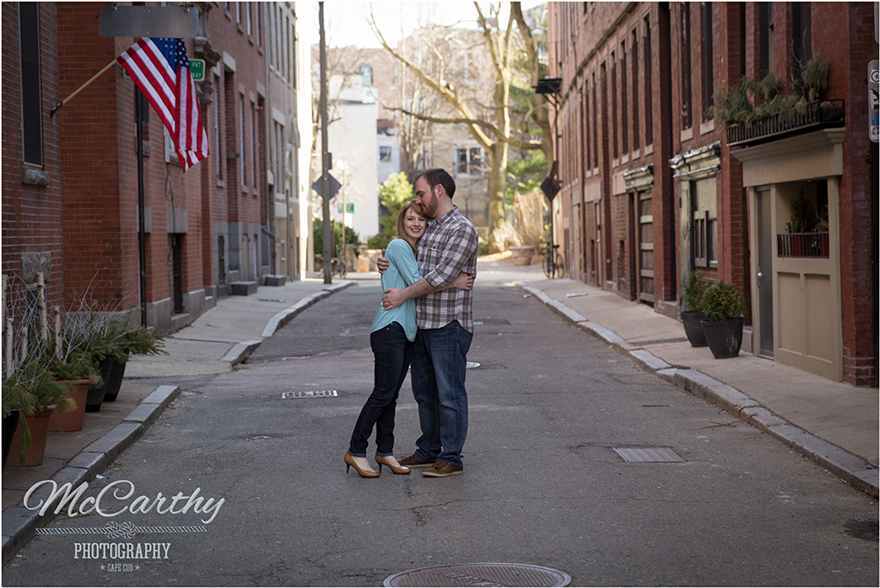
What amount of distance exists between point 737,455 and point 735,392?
2.50m

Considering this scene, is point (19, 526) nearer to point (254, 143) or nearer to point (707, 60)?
point (707, 60)

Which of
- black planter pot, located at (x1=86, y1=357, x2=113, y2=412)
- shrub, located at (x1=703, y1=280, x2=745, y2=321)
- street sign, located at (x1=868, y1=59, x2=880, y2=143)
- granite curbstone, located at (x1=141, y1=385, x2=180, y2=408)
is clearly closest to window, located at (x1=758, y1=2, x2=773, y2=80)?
shrub, located at (x1=703, y1=280, x2=745, y2=321)

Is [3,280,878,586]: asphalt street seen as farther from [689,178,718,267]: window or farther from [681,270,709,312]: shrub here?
[689,178,718,267]: window

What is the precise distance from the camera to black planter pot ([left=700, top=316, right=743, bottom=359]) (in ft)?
42.0

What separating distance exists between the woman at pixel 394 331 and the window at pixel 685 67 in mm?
11841

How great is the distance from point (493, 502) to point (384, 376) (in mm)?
1161

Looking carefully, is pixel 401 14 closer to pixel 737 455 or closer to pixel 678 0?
pixel 678 0

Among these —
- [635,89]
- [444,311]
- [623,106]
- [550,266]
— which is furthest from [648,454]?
[550,266]

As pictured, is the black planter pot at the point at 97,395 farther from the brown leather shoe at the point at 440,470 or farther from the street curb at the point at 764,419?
the street curb at the point at 764,419

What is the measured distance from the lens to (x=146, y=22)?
12703 millimetres

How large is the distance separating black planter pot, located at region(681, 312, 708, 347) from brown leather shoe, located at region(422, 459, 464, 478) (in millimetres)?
7452

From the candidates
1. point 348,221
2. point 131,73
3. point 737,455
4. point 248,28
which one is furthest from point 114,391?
point 348,221

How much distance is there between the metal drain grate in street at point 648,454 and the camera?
7673 mm

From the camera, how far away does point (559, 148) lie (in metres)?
41.8
